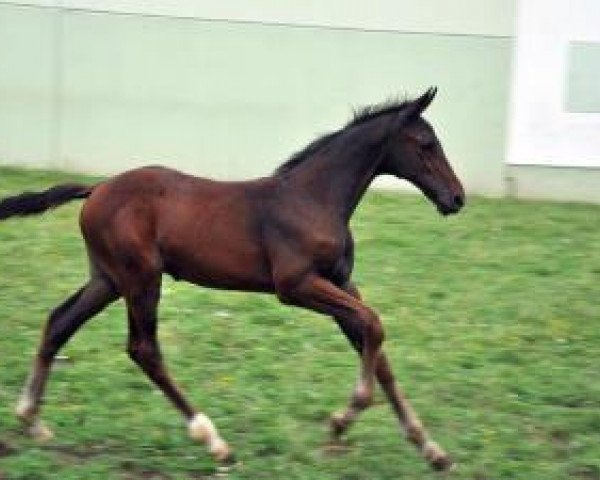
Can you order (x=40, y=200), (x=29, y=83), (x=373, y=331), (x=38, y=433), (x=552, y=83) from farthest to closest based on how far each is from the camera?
(x=29, y=83) → (x=552, y=83) → (x=40, y=200) → (x=38, y=433) → (x=373, y=331)

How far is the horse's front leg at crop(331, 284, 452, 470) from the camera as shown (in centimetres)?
596

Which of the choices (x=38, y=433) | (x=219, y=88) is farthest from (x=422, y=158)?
(x=219, y=88)

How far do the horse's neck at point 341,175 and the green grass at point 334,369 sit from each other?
1.23 meters

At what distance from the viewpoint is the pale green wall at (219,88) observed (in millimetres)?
13969

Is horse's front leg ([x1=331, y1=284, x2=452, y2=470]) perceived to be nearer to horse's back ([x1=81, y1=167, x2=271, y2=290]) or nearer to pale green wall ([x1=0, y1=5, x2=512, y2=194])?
horse's back ([x1=81, y1=167, x2=271, y2=290])

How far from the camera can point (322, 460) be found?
607 centimetres

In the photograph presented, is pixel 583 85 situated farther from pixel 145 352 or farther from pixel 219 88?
pixel 145 352

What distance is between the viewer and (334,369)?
750cm

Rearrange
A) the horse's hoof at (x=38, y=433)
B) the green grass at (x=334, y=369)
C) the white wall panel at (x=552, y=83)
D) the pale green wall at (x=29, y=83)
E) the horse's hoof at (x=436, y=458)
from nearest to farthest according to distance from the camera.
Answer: the horse's hoof at (x=436, y=458), the green grass at (x=334, y=369), the horse's hoof at (x=38, y=433), the white wall panel at (x=552, y=83), the pale green wall at (x=29, y=83)

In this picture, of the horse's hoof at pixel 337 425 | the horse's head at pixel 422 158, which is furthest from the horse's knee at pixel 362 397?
the horse's head at pixel 422 158

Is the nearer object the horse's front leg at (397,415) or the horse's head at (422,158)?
the horse's front leg at (397,415)

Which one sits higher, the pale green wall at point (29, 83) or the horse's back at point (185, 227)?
the horse's back at point (185, 227)

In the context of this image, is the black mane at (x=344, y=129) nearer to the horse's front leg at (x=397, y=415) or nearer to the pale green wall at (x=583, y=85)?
the horse's front leg at (x=397, y=415)

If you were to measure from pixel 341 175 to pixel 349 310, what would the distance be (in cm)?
72
